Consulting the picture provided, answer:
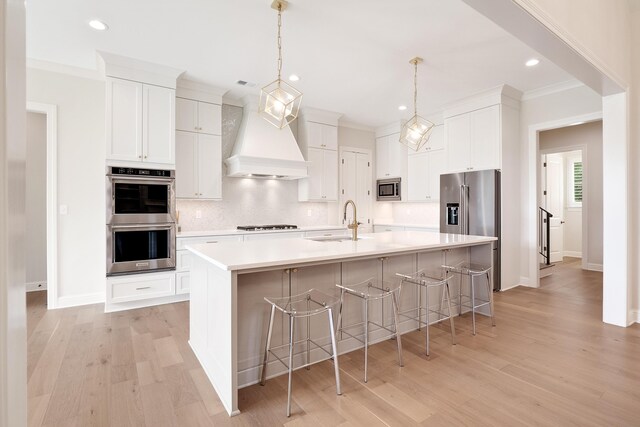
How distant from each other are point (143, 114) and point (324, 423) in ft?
12.4

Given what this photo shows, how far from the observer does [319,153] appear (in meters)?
5.65

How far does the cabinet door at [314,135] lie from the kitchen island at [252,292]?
3.18 metres

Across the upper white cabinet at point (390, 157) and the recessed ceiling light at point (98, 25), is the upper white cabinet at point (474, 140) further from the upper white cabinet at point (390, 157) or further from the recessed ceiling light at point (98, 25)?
the recessed ceiling light at point (98, 25)

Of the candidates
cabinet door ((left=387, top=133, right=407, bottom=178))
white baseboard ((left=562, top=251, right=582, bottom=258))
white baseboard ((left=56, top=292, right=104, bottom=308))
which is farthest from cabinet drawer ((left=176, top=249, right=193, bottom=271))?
white baseboard ((left=562, top=251, right=582, bottom=258))

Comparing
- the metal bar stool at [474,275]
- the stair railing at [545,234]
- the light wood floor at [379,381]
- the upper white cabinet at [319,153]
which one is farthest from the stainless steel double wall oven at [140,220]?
the stair railing at [545,234]

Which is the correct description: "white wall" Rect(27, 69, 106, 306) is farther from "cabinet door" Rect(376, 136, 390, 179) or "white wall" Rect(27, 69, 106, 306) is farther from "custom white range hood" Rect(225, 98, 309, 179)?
"cabinet door" Rect(376, 136, 390, 179)

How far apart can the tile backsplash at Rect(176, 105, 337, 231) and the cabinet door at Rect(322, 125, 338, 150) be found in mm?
906

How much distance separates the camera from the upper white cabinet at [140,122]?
3.67 m

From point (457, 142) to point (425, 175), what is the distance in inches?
37.6

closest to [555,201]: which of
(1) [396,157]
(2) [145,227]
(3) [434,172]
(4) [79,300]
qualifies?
(3) [434,172]

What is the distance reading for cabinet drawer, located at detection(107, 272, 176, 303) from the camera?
366cm

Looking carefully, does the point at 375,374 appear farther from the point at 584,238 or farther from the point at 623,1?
the point at 584,238

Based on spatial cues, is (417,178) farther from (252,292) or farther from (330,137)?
(252,292)

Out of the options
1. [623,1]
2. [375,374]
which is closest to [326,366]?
[375,374]
